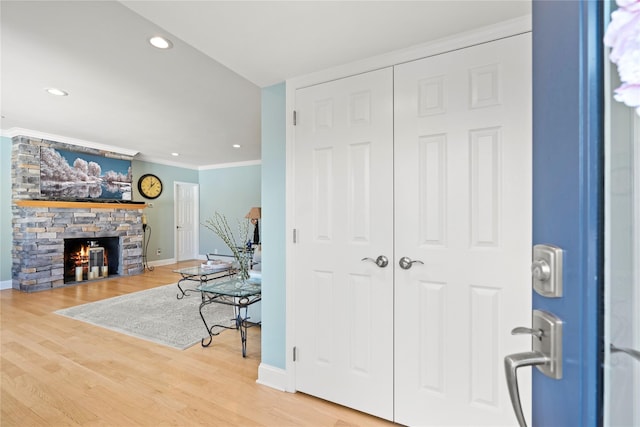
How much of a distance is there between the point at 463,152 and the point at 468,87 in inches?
13.0

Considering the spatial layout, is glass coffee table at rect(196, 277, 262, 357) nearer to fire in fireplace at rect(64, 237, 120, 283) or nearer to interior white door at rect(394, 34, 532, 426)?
interior white door at rect(394, 34, 532, 426)

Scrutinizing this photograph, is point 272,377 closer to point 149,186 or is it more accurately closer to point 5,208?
point 5,208

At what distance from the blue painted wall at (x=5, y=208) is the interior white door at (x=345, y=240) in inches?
216

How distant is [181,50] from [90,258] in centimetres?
491

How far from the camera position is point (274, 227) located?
6.97 ft

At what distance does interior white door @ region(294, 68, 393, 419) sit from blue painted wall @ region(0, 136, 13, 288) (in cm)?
549

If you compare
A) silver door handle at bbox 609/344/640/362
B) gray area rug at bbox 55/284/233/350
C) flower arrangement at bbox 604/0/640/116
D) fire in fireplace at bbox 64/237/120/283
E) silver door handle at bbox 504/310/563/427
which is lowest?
gray area rug at bbox 55/284/233/350

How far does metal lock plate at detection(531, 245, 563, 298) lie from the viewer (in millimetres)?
481

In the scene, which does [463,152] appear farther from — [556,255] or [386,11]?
[556,255]

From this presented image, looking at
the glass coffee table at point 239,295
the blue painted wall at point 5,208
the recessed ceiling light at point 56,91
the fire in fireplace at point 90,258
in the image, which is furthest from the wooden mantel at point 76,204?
the glass coffee table at point 239,295

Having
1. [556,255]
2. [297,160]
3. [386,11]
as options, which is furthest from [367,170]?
[556,255]

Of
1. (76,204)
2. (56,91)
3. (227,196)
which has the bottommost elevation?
(76,204)

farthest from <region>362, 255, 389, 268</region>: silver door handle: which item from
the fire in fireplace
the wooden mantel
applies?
the fire in fireplace

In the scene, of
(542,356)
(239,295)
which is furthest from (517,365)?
(239,295)
